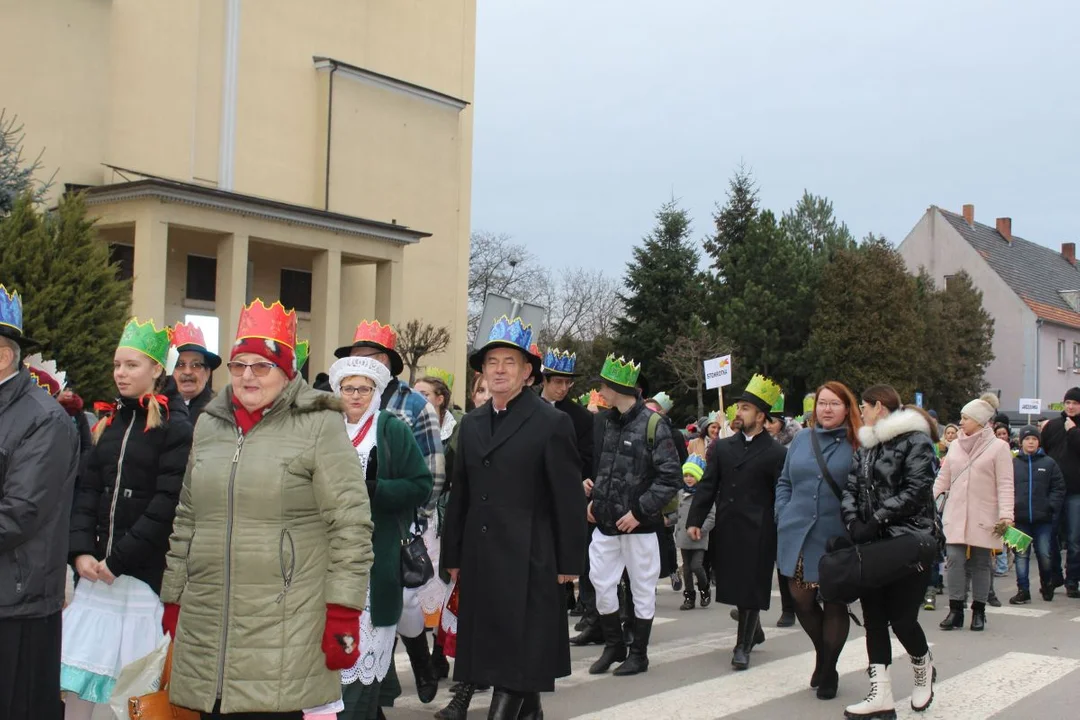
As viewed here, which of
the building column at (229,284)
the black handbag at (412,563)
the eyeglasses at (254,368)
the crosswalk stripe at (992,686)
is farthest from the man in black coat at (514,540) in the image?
the building column at (229,284)

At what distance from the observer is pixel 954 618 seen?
35.9ft

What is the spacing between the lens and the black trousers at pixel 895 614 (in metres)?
6.97

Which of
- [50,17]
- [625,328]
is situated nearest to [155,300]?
[50,17]

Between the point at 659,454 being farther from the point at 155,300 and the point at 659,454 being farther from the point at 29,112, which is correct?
the point at 29,112

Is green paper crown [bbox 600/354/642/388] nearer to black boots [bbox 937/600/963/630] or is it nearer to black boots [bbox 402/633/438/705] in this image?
black boots [bbox 402/633/438/705]

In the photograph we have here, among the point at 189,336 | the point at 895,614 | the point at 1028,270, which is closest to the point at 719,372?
the point at 895,614

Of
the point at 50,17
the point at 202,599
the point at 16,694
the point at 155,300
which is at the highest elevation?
the point at 50,17

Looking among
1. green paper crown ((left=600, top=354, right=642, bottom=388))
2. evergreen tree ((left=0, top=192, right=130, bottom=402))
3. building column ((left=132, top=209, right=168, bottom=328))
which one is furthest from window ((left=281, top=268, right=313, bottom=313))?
green paper crown ((left=600, top=354, right=642, bottom=388))

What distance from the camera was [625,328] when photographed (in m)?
47.7

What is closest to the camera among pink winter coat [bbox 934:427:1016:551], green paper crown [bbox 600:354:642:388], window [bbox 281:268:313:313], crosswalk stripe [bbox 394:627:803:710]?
crosswalk stripe [bbox 394:627:803:710]

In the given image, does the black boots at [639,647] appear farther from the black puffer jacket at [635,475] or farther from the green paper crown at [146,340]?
the green paper crown at [146,340]

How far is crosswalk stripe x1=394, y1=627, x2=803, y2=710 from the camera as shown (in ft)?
24.8

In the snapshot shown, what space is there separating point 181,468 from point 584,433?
538 centimetres

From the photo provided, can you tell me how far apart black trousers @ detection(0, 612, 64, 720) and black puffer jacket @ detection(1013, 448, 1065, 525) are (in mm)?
11924
